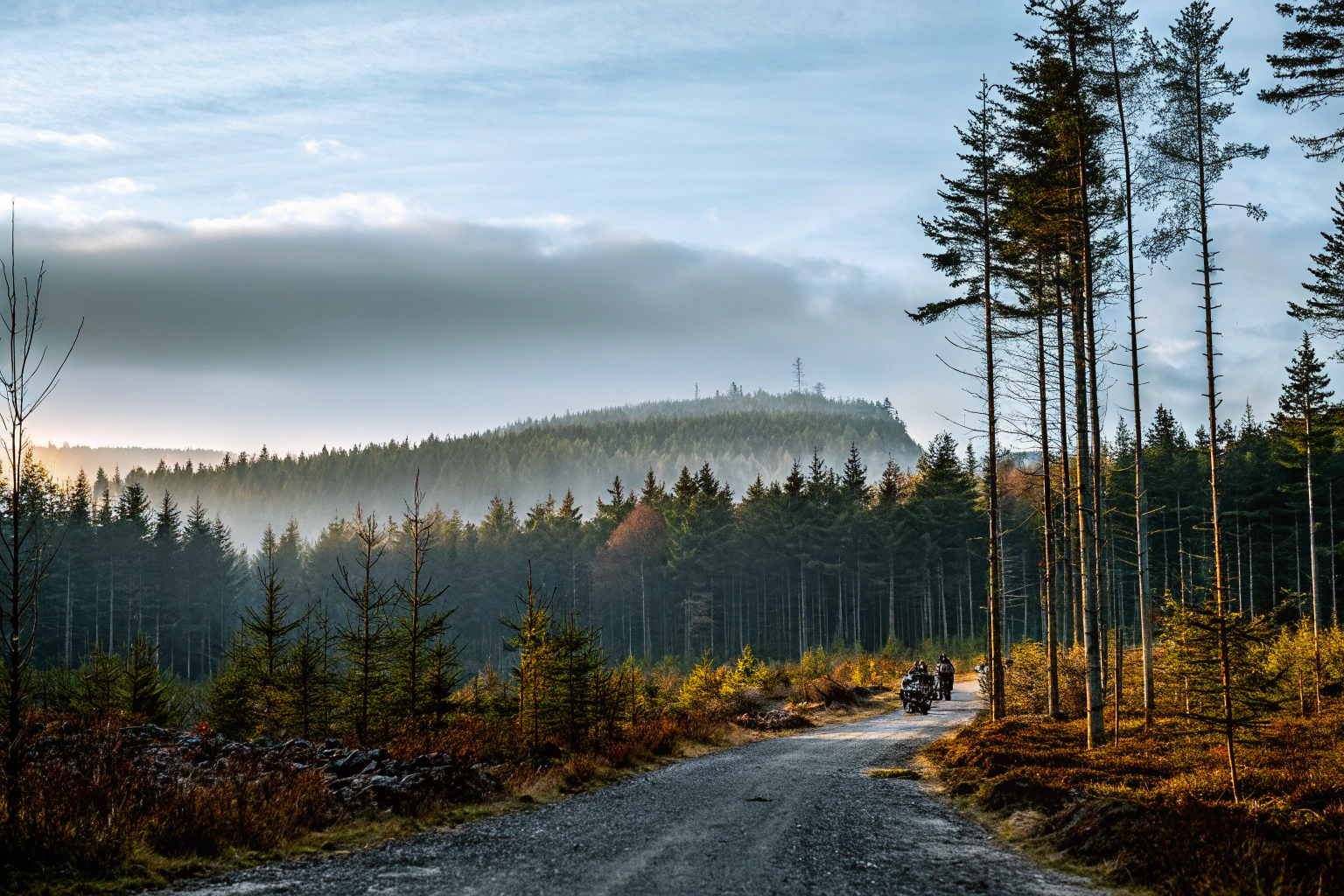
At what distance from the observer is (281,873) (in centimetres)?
846

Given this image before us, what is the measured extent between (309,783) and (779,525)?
63113 mm

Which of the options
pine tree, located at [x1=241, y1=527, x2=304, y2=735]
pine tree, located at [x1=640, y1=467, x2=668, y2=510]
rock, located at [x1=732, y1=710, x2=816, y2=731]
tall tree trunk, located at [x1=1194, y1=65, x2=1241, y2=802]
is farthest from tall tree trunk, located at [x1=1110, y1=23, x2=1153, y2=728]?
pine tree, located at [x1=640, y1=467, x2=668, y2=510]

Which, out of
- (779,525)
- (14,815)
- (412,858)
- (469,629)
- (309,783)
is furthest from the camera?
(469,629)

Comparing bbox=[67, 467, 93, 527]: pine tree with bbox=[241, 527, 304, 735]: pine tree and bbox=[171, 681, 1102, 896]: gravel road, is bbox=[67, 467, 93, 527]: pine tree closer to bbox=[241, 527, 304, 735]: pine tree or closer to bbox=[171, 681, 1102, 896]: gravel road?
bbox=[241, 527, 304, 735]: pine tree

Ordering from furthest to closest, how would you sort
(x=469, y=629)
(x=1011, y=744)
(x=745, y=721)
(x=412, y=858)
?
1. (x=469, y=629)
2. (x=745, y=721)
3. (x=1011, y=744)
4. (x=412, y=858)

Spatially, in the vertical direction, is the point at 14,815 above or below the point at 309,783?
above

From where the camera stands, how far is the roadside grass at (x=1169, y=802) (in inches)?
315

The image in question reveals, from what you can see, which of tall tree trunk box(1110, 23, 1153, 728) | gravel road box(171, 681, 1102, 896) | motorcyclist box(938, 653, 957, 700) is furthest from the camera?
motorcyclist box(938, 653, 957, 700)

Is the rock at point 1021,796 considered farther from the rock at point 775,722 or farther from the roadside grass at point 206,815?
the rock at point 775,722

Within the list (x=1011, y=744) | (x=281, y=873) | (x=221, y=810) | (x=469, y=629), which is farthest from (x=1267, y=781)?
(x=469, y=629)

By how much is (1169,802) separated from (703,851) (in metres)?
6.48

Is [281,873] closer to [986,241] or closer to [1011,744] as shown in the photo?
[1011,744]

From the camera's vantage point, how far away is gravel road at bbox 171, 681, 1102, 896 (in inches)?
321

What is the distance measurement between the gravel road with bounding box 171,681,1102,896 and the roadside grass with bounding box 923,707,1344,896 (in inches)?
28.6
